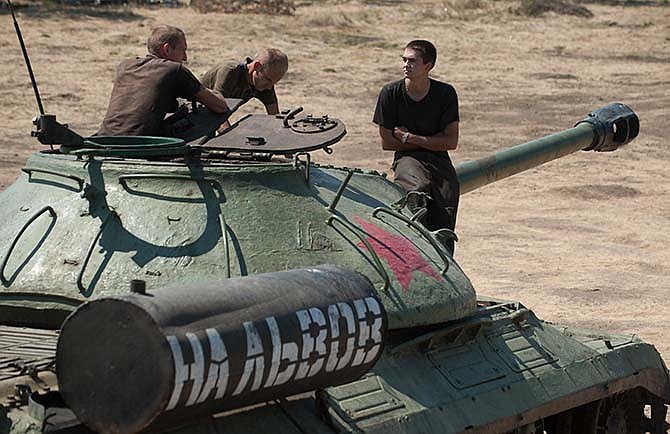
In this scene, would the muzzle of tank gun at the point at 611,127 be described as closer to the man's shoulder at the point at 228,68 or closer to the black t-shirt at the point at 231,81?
the black t-shirt at the point at 231,81

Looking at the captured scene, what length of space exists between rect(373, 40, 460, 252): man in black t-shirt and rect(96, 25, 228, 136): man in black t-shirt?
65.9 inches

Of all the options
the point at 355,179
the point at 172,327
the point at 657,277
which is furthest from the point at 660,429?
the point at 657,277

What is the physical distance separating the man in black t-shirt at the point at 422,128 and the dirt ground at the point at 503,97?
307 centimetres

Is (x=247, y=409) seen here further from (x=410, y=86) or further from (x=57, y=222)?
(x=410, y=86)

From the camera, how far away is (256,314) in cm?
491

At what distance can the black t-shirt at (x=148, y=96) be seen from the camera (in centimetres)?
675

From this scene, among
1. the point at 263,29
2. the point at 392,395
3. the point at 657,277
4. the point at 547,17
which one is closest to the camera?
the point at 392,395

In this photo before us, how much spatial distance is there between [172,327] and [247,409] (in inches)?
32.1

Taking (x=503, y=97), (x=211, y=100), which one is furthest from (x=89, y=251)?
(x=503, y=97)

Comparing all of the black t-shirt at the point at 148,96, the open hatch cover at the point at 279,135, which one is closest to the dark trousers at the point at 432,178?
the open hatch cover at the point at 279,135

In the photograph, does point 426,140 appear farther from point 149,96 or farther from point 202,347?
point 202,347

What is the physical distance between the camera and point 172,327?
4.65 m

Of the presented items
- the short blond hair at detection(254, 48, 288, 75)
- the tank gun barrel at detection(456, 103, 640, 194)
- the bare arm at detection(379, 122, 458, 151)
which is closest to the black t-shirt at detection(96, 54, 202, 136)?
the short blond hair at detection(254, 48, 288, 75)

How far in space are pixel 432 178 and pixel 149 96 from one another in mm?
2074
